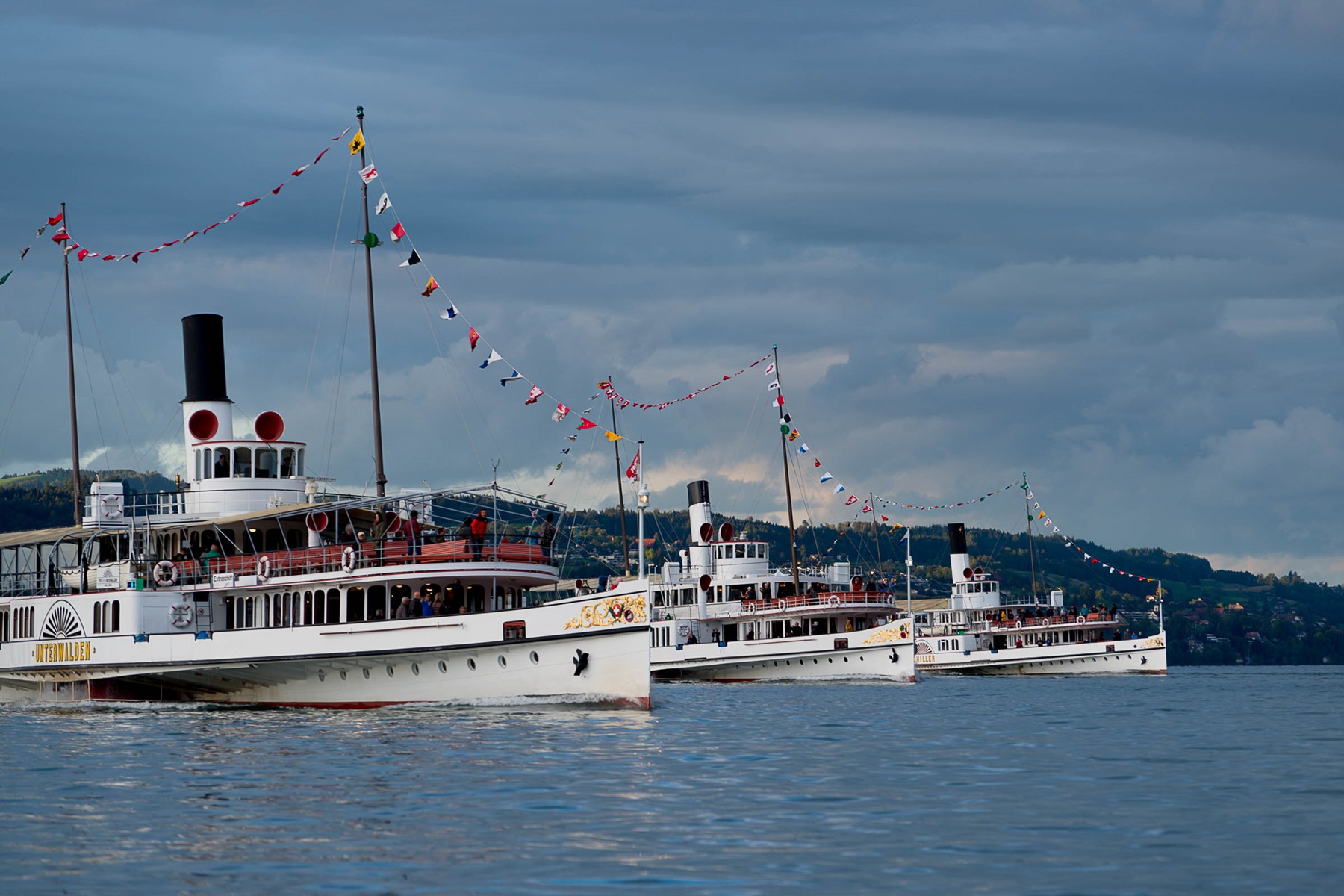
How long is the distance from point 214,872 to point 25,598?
3663cm

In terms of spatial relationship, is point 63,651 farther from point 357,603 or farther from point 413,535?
point 413,535

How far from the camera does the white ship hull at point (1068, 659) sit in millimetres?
98000

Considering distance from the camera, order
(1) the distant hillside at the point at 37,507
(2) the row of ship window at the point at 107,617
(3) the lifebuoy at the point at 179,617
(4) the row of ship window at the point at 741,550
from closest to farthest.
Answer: (3) the lifebuoy at the point at 179,617, (2) the row of ship window at the point at 107,617, (4) the row of ship window at the point at 741,550, (1) the distant hillside at the point at 37,507

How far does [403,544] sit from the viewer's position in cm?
4266

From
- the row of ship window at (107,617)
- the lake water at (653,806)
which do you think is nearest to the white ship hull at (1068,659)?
the lake water at (653,806)

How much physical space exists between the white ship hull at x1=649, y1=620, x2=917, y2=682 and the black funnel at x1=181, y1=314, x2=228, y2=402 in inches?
1096

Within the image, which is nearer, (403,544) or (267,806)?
(267,806)

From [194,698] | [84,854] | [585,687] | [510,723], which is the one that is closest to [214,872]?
[84,854]

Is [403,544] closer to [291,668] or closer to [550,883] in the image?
[291,668]

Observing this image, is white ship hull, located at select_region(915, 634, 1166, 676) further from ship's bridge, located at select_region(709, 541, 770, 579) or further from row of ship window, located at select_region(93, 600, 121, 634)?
row of ship window, located at select_region(93, 600, 121, 634)

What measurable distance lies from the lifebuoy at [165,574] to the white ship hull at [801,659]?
29306mm

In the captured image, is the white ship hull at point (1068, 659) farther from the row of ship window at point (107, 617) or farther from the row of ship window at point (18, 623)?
the row of ship window at point (107, 617)

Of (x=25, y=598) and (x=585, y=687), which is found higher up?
(x=25, y=598)

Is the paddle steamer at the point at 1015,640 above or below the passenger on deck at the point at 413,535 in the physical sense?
below
